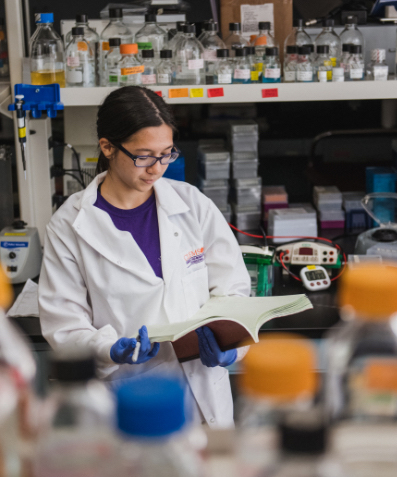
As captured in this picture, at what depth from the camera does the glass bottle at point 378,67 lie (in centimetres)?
248

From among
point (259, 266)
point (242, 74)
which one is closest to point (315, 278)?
point (259, 266)

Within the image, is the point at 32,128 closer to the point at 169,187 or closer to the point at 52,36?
the point at 52,36

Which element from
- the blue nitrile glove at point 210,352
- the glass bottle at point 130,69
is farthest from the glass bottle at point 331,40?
the blue nitrile glove at point 210,352

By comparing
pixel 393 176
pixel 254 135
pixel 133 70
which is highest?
pixel 133 70

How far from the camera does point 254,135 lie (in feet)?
9.23

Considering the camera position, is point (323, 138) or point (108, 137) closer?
point (108, 137)

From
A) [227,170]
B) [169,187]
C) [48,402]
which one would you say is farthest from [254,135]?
[48,402]

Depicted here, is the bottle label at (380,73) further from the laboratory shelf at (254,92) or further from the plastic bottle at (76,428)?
the plastic bottle at (76,428)

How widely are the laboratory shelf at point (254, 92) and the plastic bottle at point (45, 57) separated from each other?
109 millimetres

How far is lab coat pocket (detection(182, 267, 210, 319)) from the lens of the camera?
1700 millimetres

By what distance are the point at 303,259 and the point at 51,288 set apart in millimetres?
1061

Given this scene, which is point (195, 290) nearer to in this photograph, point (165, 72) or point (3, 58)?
point (165, 72)

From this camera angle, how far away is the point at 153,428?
1.68 feet

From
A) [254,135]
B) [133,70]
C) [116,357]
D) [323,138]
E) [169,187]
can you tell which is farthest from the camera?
[323,138]
